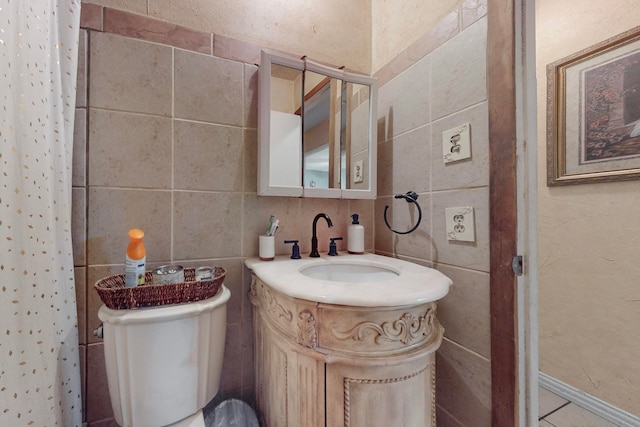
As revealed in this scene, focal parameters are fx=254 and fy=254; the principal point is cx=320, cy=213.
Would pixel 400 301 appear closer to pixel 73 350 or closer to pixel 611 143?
pixel 73 350

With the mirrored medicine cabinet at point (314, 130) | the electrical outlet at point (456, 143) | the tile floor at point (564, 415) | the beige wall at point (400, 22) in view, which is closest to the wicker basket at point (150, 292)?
the mirrored medicine cabinet at point (314, 130)

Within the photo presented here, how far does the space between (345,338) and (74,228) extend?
3.14 ft

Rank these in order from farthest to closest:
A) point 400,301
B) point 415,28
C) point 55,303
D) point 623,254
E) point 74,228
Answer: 1. point 623,254
2. point 415,28
3. point 74,228
4. point 55,303
5. point 400,301

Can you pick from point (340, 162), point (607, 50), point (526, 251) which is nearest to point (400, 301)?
point (526, 251)

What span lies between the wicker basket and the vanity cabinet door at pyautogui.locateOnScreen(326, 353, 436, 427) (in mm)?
439

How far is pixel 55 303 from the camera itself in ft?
2.31

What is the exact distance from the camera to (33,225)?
595 millimetres

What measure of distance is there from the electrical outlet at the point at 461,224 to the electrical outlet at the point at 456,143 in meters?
0.18

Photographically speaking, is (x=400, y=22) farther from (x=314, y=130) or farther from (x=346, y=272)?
(x=346, y=272)

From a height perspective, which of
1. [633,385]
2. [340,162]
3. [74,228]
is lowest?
[633,385]

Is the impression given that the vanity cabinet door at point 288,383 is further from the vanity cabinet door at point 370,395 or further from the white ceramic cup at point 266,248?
the white ceramic cup at point 266,248

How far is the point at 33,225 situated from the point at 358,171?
3.61 ft

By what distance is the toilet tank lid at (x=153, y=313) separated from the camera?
2.25 ft

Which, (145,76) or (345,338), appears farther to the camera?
(145,76)
